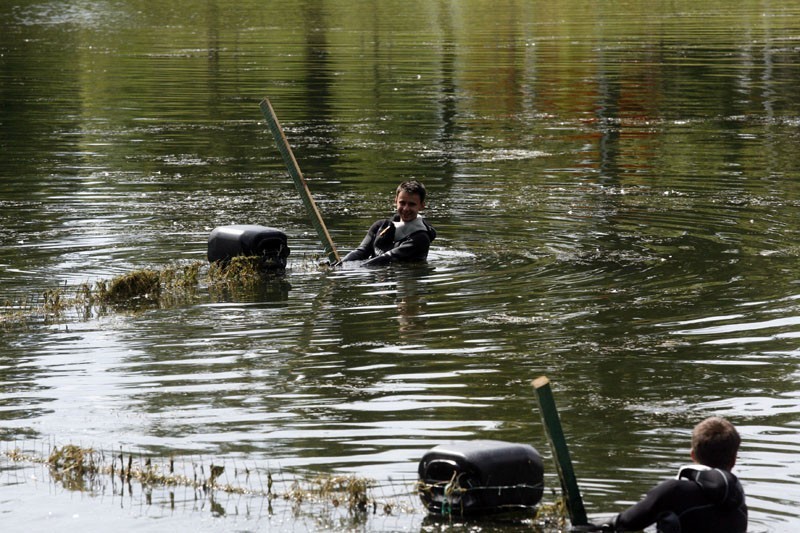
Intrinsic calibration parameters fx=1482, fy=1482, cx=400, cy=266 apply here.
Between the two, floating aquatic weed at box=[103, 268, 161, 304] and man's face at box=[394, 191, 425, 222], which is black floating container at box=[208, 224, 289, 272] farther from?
man's face at box=[394, 191, 425, 222]

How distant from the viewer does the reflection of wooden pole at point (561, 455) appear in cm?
701

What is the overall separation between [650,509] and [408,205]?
26.6ft

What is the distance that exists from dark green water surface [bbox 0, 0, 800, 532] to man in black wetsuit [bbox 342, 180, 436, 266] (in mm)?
202

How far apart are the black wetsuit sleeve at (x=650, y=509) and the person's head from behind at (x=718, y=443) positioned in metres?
0.19

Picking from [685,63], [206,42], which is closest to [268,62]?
[206,42]

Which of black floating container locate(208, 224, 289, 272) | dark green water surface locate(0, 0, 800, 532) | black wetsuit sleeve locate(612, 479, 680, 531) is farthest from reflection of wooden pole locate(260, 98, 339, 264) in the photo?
black wetsuit sleeve locate(612, 479, 680, 531)

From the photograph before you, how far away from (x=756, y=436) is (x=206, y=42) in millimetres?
44191

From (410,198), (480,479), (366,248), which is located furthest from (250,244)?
(480,479)

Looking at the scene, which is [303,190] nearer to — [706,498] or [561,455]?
[561,455]

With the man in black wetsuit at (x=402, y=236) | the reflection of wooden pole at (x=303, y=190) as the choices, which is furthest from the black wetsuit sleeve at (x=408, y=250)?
the reflection of wooden pole at (x=303, y=190)

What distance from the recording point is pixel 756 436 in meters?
8.66

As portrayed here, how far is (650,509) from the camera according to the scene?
6.80m

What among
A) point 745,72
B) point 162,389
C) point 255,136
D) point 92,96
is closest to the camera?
point 162,389

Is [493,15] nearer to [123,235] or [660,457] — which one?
[123,235]
